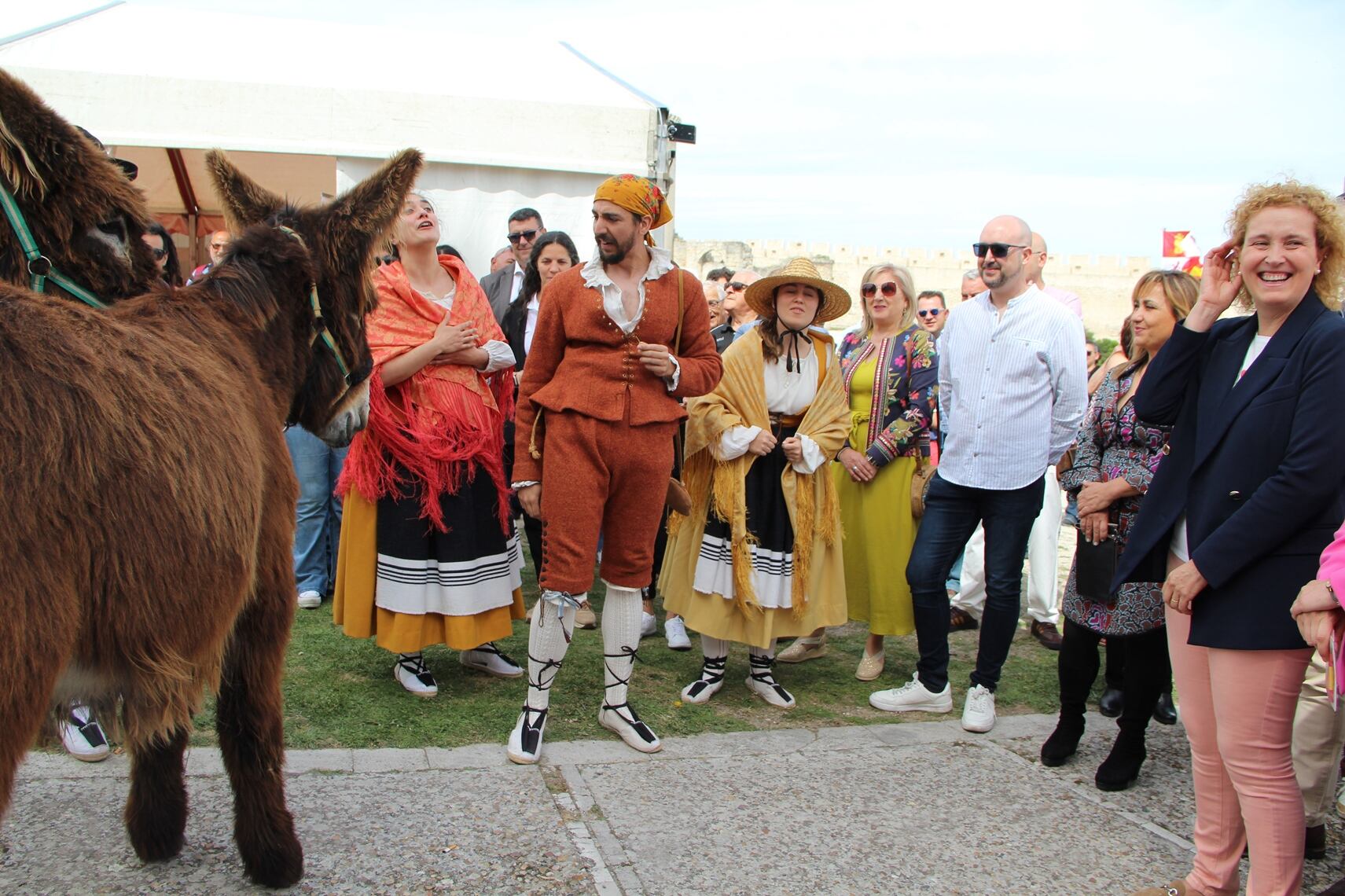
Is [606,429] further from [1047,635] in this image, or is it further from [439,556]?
[1047,635]

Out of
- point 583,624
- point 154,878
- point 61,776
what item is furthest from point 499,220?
point 154,878

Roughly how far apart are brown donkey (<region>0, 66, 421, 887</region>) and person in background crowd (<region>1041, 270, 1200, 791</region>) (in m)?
2.89

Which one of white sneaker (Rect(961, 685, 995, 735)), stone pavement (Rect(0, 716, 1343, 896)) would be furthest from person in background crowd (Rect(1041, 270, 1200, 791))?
white sneaker (Rect(961, 685, 995, 735))

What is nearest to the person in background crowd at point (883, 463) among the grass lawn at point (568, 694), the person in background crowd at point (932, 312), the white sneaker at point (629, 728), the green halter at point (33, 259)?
the grass lawn at point (568, 694)

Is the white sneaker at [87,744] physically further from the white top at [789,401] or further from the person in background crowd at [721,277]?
the person in background crowd at [721,277]

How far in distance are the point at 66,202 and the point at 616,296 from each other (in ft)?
6.63

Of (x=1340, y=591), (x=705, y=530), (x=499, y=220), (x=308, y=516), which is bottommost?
(x=308, y=516)

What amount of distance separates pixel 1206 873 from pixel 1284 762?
0.47 meters

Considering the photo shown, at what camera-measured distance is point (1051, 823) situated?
3578 millimetres

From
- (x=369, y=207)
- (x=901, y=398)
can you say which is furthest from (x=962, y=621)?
(x=369, y=207)

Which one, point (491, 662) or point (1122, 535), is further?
point (491, 662)

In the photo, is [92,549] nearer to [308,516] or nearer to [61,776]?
[61,776]

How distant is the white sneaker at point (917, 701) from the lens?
15.8 feet

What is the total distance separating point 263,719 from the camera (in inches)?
108
